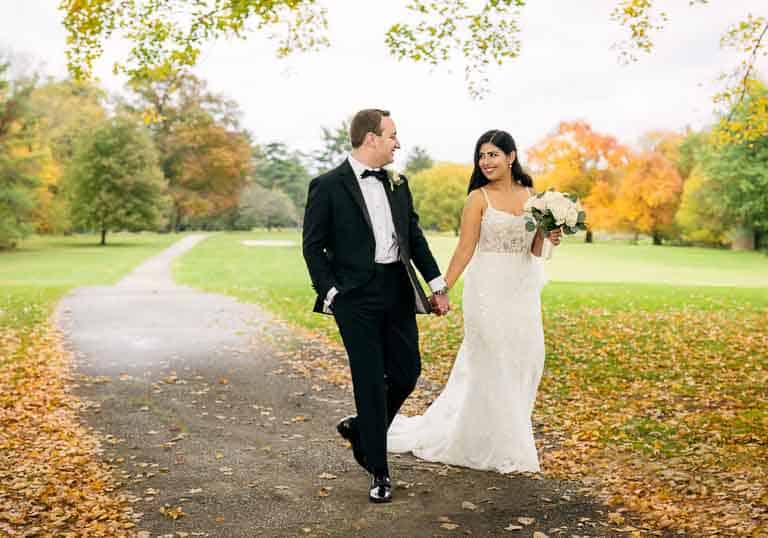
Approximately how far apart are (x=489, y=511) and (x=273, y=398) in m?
4.10

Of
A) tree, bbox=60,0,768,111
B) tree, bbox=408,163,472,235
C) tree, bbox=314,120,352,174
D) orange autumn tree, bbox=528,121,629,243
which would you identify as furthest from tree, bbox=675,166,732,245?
tree, bbox=60,0,768,111

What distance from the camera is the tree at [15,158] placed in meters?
43.1

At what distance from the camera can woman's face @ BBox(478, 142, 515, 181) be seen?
5883 millimetres

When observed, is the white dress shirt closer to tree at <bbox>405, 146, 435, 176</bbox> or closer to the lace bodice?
the lace bodice

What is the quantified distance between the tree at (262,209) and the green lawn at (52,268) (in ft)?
49.5

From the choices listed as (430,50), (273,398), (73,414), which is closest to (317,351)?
(273,398)

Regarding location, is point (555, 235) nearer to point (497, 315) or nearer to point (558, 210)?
point (558, 210)

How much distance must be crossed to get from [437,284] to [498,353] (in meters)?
0.96

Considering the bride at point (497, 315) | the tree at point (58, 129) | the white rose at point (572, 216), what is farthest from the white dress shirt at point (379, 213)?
the tree at point (58, 129)

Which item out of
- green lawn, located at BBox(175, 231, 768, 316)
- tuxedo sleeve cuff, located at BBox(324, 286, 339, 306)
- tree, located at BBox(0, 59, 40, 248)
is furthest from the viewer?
tree, located at BBox(0, 59, 40, 248)

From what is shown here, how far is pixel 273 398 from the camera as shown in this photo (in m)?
8.66

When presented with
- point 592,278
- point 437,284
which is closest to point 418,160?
point 592,278

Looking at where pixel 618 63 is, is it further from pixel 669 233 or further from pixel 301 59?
pixel 669 233

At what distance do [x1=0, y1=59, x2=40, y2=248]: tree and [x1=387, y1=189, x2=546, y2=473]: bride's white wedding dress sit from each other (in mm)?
41578
